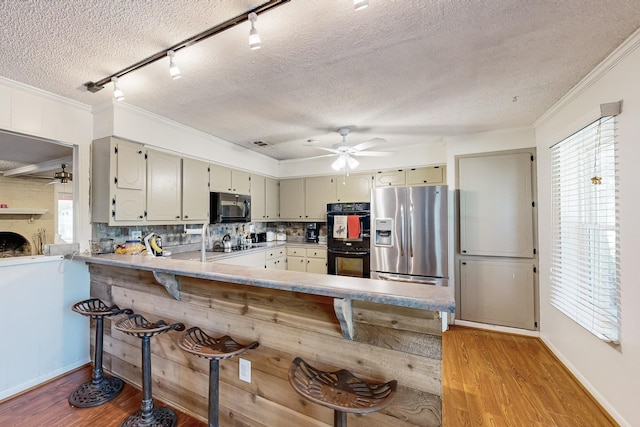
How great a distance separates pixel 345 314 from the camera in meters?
1.21

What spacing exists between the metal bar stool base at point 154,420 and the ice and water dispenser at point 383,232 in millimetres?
2750

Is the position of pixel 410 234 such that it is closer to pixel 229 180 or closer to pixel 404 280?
pixel 404 280

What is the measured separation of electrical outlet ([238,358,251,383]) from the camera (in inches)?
63.8

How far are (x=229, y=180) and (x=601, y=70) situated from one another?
403 centimetres

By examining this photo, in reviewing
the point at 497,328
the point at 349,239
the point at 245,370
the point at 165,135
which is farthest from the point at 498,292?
the point at 165,135

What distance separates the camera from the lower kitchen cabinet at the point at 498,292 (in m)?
3.23

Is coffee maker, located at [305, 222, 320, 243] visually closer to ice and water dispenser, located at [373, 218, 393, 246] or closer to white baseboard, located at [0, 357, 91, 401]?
ice and water dispenser, located at [373, 218, 393, 246]

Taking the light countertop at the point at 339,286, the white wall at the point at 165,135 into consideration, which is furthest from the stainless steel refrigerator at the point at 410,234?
the light countertop at the point at 339,286

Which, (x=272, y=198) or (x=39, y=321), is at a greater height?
(x=272, y=198)

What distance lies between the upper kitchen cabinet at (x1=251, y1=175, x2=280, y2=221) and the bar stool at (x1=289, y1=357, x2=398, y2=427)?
346cm

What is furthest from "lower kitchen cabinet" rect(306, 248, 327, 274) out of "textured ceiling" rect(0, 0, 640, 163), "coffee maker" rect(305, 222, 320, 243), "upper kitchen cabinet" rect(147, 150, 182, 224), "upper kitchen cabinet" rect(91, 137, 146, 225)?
"upper kitchen cabinet" rect(91, 137, 146, 225)

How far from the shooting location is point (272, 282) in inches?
51.6

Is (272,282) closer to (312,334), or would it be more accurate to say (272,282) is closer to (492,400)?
(312,334)

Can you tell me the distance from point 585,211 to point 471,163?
144cm
